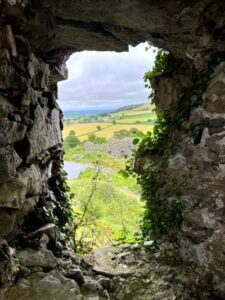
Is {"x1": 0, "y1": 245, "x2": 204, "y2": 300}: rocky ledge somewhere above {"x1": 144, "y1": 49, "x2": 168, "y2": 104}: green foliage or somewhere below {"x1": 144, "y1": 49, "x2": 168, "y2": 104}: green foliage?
below

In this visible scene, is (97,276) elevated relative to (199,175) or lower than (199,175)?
lower

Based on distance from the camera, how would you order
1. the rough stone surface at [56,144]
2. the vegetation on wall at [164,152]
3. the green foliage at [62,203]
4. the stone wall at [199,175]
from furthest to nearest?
the green foliage at [62,203]
the vegetation on wall at [164,152]
the stone wall at [199,175]
the rough stone surface at [56,144]

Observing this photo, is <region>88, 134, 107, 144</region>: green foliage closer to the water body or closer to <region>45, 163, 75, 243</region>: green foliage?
the water body

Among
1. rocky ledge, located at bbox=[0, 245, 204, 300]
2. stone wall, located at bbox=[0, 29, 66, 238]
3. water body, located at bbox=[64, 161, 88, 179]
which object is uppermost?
stone wall, located at bbox=[0, 29, 66, 238]

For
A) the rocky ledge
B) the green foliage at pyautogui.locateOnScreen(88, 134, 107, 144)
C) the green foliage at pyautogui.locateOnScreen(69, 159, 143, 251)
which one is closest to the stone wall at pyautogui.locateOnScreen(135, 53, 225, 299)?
the rocky ledge

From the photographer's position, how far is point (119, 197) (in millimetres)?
16062

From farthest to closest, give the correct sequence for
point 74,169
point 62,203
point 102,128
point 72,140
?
point 72,140, point 102,128, point 74,169, point 62,203

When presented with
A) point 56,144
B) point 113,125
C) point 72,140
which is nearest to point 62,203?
point 56,144

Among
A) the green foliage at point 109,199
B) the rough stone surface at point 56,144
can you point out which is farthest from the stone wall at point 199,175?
the green foliage at point 109,199

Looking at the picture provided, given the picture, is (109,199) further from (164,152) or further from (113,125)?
(164,152)

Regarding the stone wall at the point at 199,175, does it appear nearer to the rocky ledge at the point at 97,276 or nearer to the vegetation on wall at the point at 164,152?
the vegetation on wall at the point at 164,152

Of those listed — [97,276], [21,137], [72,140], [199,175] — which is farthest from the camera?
[72,140]

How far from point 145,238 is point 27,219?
8.06 ft

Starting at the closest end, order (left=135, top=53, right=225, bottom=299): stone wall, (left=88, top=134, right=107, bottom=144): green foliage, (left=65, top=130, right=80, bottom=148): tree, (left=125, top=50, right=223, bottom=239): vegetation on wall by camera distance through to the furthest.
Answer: (left=135, top=53, right=225, bottom=299): stone wall < (left=125, top=50, right=223, bottom=239): vegetation on wall < (left=88, top=134, right=107, bottom=144): green foliage < (left=65, top=130, right=80, bottom=148): tree
